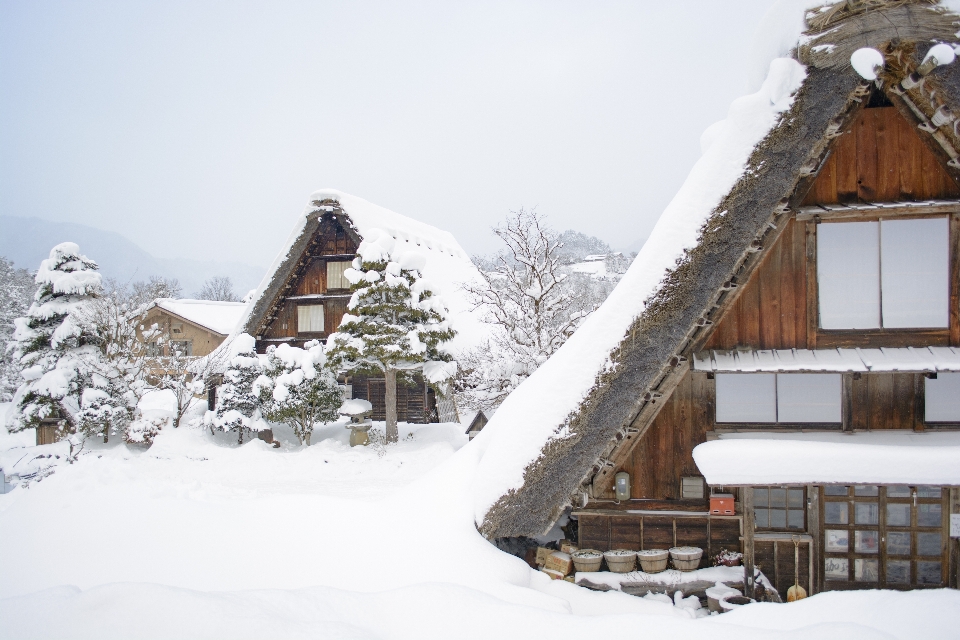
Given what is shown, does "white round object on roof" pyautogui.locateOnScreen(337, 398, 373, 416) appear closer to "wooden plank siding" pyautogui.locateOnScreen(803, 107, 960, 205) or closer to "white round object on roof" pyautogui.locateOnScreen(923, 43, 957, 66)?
"wooden plank siding" pyautogui.locateOnScreen(803, 107, 960, 205)

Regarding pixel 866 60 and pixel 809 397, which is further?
pixel 809 397

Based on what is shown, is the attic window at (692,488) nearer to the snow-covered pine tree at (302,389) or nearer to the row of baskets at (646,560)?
the row of baskets at (646,560)

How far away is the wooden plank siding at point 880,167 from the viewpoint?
582 cm

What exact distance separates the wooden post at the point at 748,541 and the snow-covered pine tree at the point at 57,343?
53.2 feet

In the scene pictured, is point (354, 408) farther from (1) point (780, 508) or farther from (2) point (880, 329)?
(2) point (880, 329)

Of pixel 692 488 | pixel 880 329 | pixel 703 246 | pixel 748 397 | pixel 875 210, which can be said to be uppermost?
pixel 875 210

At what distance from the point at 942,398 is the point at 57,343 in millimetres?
18786

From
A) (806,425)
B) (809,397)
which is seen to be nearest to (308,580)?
(806,425)

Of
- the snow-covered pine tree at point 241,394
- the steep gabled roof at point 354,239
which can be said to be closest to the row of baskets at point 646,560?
the steep gabled roof at point 354,239

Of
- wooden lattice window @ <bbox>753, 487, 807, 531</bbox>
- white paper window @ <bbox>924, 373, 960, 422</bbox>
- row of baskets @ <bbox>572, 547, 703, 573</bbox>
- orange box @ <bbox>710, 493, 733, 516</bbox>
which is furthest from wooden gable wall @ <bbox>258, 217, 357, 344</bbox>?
white paper window @ <bbox>924, 373, 960, 422</bbox>

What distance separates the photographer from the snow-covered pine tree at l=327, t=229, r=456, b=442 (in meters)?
13.3

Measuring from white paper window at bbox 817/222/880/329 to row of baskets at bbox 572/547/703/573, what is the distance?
303 cm

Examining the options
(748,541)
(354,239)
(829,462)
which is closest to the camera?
(829,462)

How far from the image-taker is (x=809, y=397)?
6.07m
